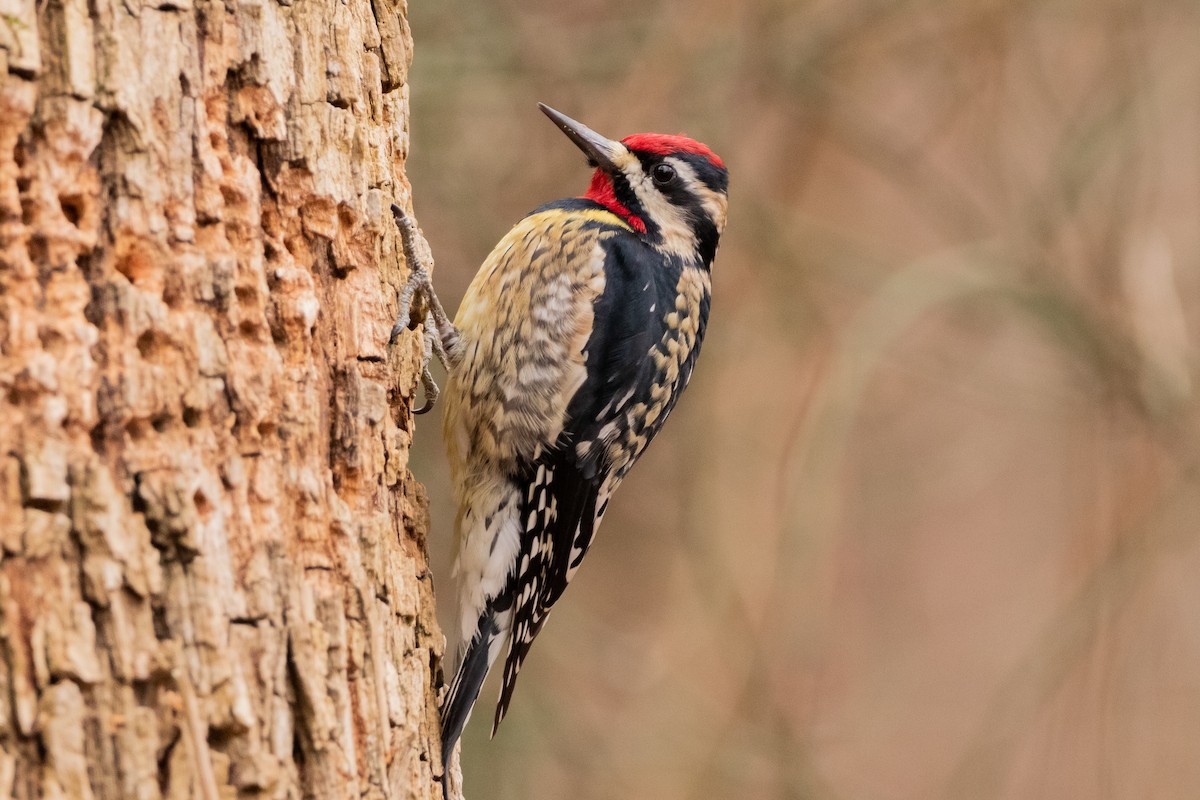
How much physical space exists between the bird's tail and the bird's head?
41.7 inches

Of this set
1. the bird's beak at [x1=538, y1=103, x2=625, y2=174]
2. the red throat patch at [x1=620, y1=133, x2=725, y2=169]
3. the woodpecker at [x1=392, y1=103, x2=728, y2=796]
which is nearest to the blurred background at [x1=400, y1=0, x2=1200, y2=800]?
the bird's beak at [x1=538, y1=103, x2=625, y2=174]

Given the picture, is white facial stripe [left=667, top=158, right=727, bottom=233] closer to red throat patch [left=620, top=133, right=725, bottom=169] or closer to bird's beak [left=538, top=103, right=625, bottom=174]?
red throat patch [left=620, top=133, right=725, bottom=169]

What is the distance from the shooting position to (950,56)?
470cm

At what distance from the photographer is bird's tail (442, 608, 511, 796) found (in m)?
2.07

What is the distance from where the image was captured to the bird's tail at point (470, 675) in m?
2.07

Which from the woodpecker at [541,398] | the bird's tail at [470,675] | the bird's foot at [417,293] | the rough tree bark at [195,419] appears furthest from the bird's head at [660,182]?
the rough tree bark at [195,419]

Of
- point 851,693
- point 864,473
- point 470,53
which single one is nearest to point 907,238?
point 864,473

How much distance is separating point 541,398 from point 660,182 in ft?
2.50

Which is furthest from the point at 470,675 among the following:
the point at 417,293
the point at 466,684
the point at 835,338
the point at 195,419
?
→ the point at 835,338

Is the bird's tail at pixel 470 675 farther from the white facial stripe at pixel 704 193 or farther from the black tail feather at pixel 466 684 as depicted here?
the white facial stripe at pixel 704 193

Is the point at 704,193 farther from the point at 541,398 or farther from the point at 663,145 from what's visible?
the point at 541,398

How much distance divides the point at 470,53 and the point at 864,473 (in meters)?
3.11

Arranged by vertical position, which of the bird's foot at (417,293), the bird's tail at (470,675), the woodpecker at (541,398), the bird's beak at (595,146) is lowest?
the bird's tail at (470,675)

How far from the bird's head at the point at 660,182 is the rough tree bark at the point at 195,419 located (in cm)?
120
